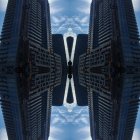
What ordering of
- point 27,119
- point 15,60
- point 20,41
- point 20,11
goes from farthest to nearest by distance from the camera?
point 20,11, point 27,119, point 20,41, point 15,60

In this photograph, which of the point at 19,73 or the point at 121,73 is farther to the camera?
the point at 19,73

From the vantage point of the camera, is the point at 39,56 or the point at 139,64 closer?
the point at 139,64

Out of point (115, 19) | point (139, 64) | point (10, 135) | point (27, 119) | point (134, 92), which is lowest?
point (10, 135)

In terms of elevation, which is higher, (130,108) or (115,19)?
(115,19)

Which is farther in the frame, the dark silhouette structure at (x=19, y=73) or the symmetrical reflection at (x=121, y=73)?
the dark silhouette structure at (x=19, y=73)

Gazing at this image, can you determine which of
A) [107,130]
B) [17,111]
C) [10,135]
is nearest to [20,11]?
[17,111]

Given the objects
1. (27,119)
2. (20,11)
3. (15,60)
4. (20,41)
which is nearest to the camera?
(15,60)

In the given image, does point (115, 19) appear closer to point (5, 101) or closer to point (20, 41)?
point (20, 41)

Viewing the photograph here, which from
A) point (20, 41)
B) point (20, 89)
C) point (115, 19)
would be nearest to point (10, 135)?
point (20, 89)

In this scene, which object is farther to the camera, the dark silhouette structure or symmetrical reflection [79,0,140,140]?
the dark silhouette structure
